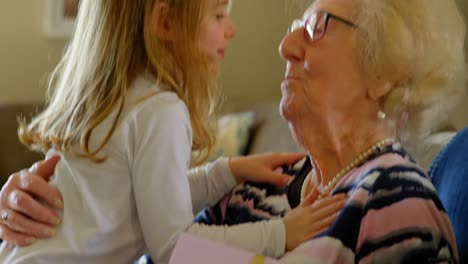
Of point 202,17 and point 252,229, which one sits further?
point 202,17

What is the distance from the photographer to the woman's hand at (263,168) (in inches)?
54.7

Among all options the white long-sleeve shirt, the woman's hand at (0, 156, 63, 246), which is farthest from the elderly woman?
the woman's hand at (0, 156, 63, 246)

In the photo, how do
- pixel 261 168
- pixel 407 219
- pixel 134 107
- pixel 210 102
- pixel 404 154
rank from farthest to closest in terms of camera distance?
1. pixel 210 102
2. pixel 261 168
3. pixel 134 107
4. pixel 404 154
5. pixel 407 219

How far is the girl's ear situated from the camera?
1411mm

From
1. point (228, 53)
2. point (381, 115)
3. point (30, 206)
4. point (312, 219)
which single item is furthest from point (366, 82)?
point (228, 53)

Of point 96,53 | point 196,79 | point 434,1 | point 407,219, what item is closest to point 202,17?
point 196,79

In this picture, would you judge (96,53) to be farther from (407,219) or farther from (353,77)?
(407,219)

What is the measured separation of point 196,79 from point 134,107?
201mm

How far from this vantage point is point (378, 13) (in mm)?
1197

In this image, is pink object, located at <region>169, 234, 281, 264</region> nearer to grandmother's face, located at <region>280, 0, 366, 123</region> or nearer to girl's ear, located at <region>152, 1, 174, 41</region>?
grandmother's face, located at <region>280, 0, 366, 123</region>

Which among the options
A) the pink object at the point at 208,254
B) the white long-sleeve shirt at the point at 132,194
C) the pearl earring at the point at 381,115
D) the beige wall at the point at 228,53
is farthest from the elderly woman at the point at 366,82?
the beige wall at the point at 228,53

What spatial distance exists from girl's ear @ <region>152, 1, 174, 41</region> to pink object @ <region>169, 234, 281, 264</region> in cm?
54

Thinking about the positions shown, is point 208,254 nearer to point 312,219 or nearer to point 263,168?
point 312,219

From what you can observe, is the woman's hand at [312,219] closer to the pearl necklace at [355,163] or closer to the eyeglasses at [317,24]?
the pearl necklace at [355,163]
